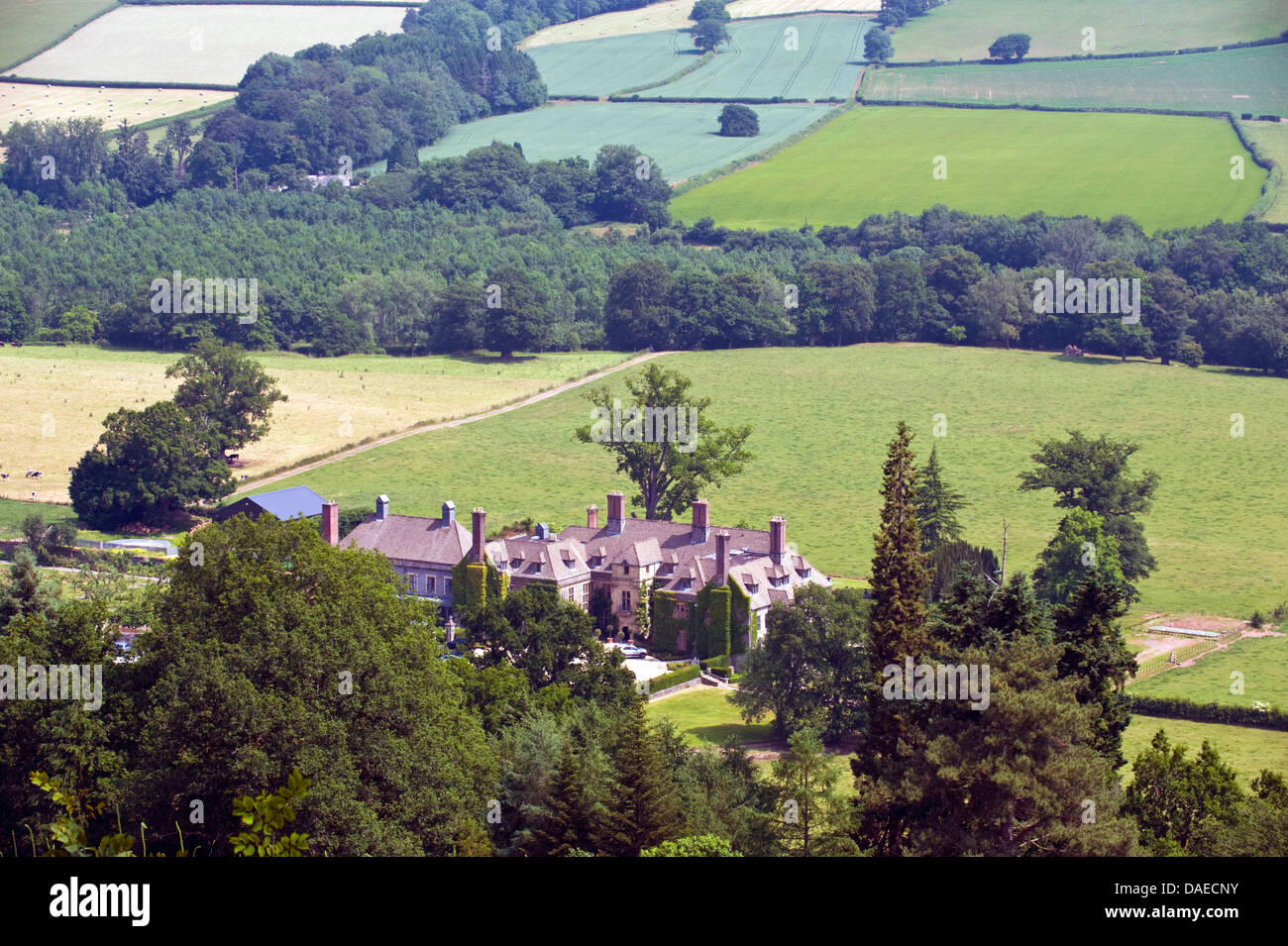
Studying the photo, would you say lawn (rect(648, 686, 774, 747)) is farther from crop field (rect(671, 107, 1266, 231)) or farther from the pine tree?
crop field (rect(671, 107, 1266, 231))

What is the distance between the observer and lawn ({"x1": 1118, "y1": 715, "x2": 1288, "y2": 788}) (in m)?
51.1

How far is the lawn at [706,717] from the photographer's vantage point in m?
55.7

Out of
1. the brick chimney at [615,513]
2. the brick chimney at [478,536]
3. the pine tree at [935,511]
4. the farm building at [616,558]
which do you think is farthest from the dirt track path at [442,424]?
the pine tree at [935,511]

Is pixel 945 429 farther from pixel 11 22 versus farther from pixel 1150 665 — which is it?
pixel 11 22

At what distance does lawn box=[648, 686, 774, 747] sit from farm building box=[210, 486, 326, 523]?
24.7 meters

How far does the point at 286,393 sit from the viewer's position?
4663 inches

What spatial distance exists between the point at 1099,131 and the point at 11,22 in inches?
5299

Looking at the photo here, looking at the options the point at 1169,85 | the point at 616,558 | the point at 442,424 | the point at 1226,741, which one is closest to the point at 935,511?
the point at 616,558

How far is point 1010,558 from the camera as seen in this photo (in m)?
79.8

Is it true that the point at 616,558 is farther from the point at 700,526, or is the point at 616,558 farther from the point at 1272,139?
the point at 1272,139

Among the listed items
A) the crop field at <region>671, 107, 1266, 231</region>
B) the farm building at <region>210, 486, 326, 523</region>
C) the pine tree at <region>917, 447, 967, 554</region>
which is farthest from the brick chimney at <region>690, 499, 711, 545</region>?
the crop field at <region>671, 107, 1266, 231</region>

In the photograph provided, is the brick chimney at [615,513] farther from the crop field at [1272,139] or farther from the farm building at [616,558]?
the crop field at [1272,139]

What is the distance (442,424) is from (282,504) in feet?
116

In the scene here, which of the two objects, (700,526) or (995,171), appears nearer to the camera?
(700,526)
